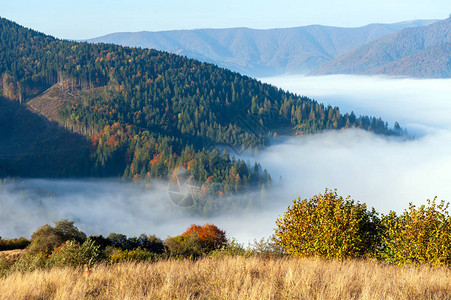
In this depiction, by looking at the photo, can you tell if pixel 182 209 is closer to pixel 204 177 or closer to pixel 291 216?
pixel 204 177

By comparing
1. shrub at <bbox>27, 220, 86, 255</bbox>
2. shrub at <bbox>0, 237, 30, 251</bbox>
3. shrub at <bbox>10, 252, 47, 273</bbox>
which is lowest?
shrub at <bbox>0, 237, 30, 251</bbox>

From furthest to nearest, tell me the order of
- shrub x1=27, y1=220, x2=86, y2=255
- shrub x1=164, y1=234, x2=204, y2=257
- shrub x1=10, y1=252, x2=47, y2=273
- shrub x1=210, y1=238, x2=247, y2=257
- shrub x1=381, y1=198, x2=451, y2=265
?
shrub x1=164, y1=234, x2=204, y2=257 → shrub x1=27, y1=220, x2=86, y2=255 → shrub x1=210, y1=238, x2=247, y2=257 → shrub x1=381, y1=198, x2=451, y2=265 → shrub x1=10, y1=252, x2=47, y2=273

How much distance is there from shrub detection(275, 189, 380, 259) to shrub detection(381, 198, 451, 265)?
1.31 m

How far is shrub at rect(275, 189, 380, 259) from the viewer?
61.4ft

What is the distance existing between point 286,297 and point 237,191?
574 ft

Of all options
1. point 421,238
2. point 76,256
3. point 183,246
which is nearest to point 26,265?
Result: point 76,256

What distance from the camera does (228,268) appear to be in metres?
12.7

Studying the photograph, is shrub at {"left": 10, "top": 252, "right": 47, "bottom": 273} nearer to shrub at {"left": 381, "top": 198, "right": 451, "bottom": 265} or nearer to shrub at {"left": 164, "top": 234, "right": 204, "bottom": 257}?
shrub at {"left": 381, "top": 198, "right": 451, "bottom": 265}

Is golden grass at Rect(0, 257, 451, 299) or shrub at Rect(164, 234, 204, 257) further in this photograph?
shrub at Rect(164, 234, 204, 257)

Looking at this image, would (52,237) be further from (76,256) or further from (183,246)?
(76,256)

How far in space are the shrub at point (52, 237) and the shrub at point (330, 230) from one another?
84.9ft

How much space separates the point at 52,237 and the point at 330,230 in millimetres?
32263

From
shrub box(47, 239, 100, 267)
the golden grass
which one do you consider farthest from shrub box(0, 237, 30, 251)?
the golden grass

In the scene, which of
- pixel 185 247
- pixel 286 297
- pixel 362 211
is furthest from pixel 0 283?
pixel 185 247
